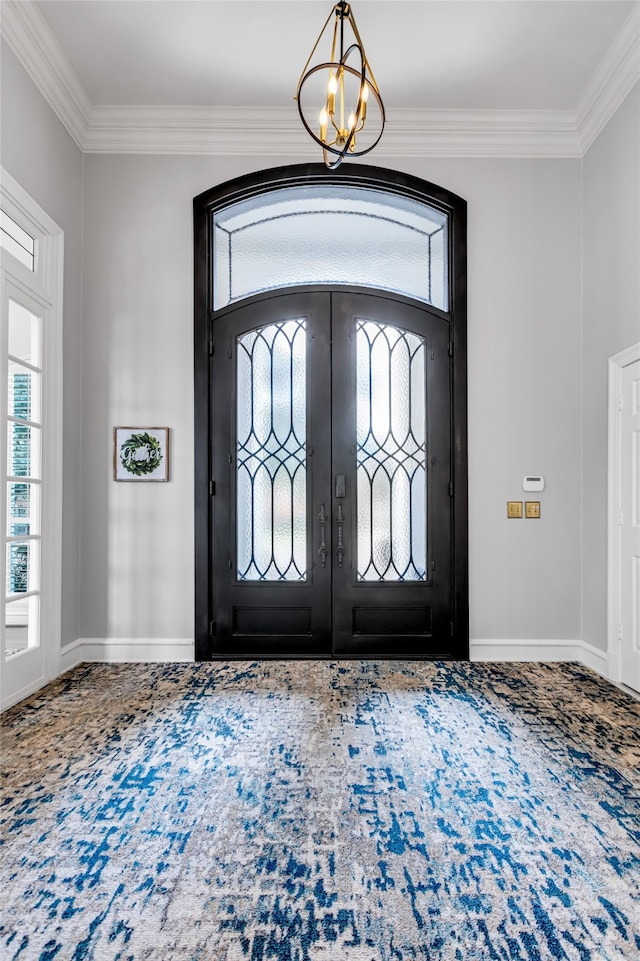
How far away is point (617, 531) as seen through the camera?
3.89m

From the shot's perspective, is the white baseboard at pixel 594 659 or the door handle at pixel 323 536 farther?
the door handle at pixel 323 536

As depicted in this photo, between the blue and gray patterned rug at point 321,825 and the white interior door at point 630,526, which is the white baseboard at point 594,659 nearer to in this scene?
the white interior door at point 630,526

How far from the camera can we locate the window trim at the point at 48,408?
11.9 ft

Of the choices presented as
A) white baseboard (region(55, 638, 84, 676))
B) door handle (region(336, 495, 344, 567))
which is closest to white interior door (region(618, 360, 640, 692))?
door handle (region(336, 495, 344, 567))

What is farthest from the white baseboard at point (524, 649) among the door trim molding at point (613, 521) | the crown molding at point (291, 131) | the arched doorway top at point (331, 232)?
the crown molding at point (291, 131)

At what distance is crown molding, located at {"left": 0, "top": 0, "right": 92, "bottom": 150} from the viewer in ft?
10.8

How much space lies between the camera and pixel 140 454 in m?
4.36

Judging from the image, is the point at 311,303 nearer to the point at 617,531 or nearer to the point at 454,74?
the point at 454,74

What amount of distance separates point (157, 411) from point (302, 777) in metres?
2.72

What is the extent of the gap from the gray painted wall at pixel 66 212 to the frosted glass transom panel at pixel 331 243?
3.18 ft

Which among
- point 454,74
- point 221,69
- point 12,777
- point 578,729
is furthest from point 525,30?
point 12,777

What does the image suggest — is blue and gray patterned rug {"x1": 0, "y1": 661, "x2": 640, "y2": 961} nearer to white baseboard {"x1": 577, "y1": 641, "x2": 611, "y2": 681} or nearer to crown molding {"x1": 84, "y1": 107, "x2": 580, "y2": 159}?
white baseboard {"x1": 577, "y1": 641, "x2": 611, "y2": 681}

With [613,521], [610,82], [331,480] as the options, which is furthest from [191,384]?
[610,82]

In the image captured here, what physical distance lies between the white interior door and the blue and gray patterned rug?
30 centimetres
